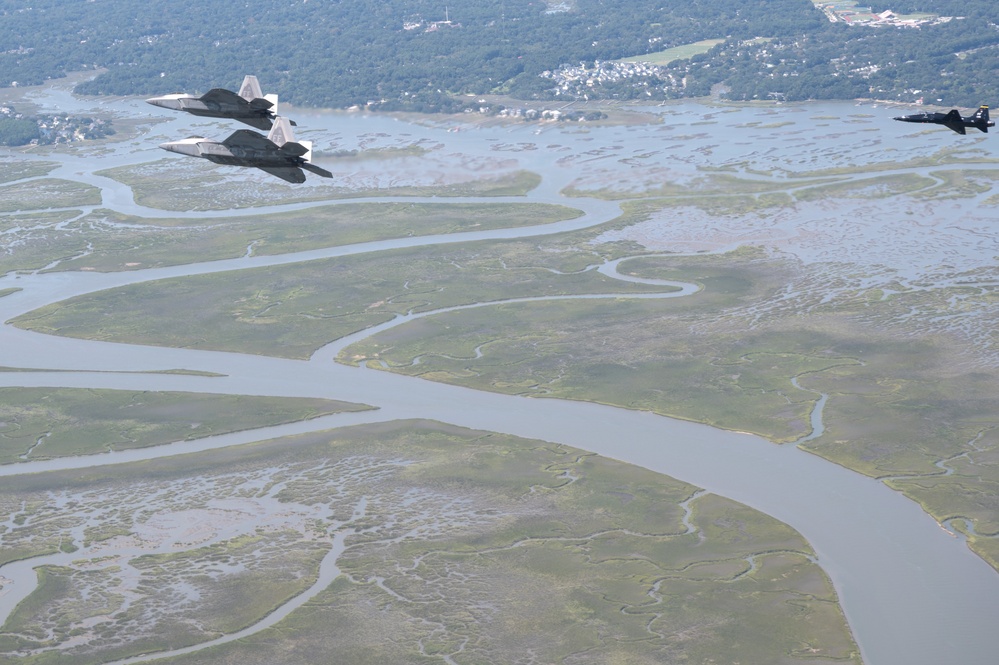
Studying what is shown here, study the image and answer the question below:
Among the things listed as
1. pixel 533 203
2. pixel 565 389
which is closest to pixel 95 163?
pixel 533 203

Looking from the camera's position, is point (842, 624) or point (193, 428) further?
point (193, 428)

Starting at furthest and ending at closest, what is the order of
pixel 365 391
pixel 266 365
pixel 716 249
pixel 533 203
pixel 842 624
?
pixel 533 203 → pixel 716 249 → pixel 266 365 → pixel 365 391 → pixel 842 624

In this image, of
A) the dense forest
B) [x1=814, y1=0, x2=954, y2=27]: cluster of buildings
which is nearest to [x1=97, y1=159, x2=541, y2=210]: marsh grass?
the dense forest

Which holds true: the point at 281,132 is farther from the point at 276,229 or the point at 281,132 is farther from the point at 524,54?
the point at 524,54

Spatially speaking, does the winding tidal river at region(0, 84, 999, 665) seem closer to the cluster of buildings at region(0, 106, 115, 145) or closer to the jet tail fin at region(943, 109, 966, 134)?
the jet tail fin at region(943, 109, 966, 134)

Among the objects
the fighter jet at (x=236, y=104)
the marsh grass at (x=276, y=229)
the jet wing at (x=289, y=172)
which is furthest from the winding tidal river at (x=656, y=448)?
the fighter jet at (x=236, y=104)

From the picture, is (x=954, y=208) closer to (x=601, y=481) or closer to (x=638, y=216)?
(x=638, y=216)

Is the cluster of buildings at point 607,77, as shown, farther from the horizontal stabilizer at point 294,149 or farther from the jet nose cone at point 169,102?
the horizontal stabilizer at point 294,149
